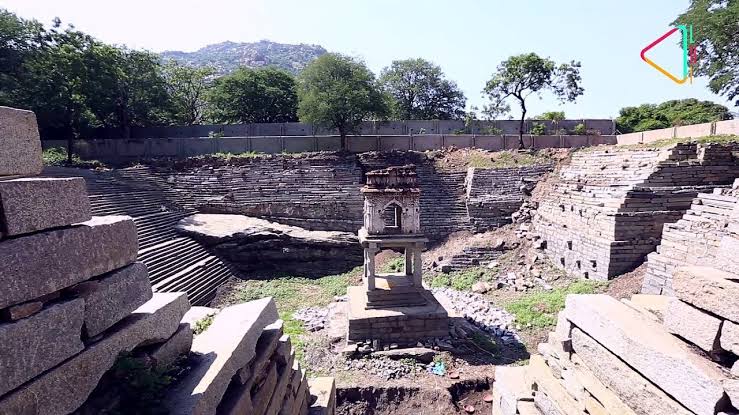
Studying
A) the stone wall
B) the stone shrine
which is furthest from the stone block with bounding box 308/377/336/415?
the stone shrine

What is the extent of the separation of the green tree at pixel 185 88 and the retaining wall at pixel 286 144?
6697mm

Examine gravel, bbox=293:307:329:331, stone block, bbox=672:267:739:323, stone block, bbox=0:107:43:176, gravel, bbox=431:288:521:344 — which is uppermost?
stone block, bbox=0:107:43:176

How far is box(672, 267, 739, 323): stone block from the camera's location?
241 cm

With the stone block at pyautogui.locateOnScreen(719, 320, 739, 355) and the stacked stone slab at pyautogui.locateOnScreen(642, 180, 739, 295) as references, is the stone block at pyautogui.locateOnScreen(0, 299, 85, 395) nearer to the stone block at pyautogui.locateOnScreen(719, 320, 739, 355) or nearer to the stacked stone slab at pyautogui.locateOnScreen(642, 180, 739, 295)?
the stone block at pyautogui.locateOnScreen(719, 320, 739, 355)

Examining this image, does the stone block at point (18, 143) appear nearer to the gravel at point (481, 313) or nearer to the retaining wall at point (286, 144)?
the gravel at point (481, 313)

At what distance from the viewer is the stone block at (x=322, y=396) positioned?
516 cm

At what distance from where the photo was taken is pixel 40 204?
6.75ft

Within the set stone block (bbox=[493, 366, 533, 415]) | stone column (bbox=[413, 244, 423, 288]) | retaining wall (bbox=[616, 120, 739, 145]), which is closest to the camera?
stone block (bbox=[493, 366, 533, 415])

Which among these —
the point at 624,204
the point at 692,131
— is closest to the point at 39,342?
the point at 624,204

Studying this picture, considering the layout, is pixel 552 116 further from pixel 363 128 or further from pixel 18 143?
pixel 18 143

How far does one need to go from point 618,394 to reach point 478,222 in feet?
50.7

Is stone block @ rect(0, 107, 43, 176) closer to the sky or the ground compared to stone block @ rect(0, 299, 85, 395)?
closer to the sky

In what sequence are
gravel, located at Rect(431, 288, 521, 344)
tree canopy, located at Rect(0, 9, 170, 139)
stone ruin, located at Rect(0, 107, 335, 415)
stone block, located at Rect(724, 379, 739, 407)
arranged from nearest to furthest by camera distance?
1. stone ruin, located at Rect(0, 107, 335, 415)
2. stone block, located at Rect(724, 379, 739, 407)
3. gravel, located at Rect(431, 288, 521, 344)
4. tree canopy, located at Rect(0, 9, 170, 139)

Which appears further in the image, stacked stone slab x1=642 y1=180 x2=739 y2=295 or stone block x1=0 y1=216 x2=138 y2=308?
stacked stone slab x1=642 y1=180 x2=739 y2=295
